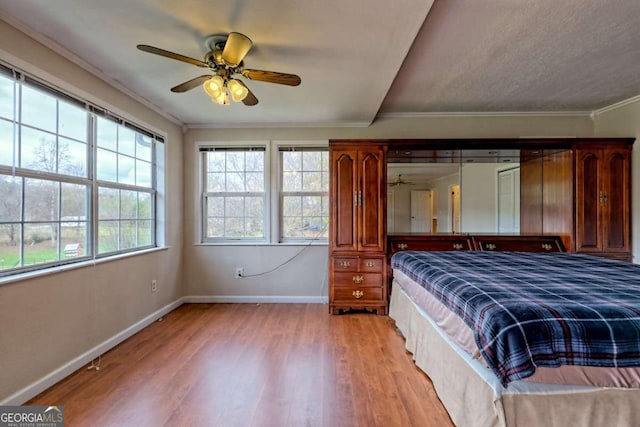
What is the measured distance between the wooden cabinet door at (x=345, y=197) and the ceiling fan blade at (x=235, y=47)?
1.65 metres

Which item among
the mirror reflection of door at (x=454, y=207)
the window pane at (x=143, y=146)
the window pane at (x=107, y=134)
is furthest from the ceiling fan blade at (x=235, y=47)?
the mirror reflection of door at (x=454, y=207)

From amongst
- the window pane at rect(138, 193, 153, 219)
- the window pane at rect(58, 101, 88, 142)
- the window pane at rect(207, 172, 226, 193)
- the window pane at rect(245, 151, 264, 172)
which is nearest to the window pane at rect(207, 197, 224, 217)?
the window pane at rect(207, 172, 226, 193)

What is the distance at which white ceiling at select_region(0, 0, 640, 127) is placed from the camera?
1.69 m

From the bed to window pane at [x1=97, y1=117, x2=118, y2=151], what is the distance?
3.01 metres

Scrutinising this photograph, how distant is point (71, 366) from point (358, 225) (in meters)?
2.74

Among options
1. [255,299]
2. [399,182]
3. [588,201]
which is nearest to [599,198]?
[588,201]

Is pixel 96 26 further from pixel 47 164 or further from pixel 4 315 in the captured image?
pixel 4 315

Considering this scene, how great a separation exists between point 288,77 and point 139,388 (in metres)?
2.31

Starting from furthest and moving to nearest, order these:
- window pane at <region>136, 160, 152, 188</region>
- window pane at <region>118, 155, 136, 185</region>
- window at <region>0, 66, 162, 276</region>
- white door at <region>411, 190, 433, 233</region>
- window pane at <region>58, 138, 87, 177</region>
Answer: white door at <region>411, 190, 433, 233</region> → window pane at <region>136, 160, 152, 188</region> → window pane at <region>118, 155, 136, 185</region> → window pane at <region>58, 138, 87, 177</region> → window at <region>0, 66, 162, 276</region>

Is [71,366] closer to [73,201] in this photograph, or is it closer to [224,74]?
[73,201]

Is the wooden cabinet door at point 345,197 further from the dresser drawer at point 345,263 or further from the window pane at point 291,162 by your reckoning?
the window pane at point 291,162

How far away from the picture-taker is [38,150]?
6.43ft

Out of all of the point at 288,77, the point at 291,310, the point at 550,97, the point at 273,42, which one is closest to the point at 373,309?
the point at 291,310

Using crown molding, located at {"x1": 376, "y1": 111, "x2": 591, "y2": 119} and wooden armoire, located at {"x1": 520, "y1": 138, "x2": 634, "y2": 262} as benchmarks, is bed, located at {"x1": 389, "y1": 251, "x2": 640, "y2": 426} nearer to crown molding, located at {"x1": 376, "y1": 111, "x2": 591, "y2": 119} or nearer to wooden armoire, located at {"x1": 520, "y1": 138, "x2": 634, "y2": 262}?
wooden armoire, located at {"x1": 520, "y1": 138, "x2": 634, "y2": 262}
